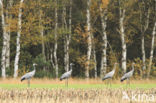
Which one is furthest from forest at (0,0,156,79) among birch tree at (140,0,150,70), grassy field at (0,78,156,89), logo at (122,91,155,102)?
logo at (122,91,155,102)

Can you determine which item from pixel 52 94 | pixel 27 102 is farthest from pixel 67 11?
pixel 27 102

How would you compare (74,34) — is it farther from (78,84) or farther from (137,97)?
(137,97)

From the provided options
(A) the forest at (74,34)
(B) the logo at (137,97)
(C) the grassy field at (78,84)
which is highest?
(A) the forest at (74,34)

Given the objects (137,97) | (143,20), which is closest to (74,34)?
(143,20)

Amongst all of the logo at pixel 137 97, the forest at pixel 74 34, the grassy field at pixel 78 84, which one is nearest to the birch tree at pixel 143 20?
the forest at pixel 74 34

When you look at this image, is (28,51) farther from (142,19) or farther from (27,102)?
(27,102)

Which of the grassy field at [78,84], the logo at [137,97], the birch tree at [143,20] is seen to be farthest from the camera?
the birch tree at [143,20]

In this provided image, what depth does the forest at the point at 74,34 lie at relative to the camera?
38356 mm

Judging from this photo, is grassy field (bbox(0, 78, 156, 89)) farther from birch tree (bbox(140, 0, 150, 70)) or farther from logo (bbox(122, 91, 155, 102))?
birch tree (bbox(140, 0, 150, 70))

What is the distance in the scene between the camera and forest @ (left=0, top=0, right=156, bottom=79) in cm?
3836

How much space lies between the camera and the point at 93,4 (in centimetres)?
4494

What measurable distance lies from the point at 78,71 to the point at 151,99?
1316 inches

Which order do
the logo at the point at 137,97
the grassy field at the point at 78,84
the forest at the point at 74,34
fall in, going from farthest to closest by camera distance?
1. the forest at the point at 74,34
2. the grassy field at the point at 78,84
3. the logo at the point at 137,97

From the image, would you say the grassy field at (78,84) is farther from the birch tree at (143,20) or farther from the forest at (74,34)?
the birch tree at (143,20)
